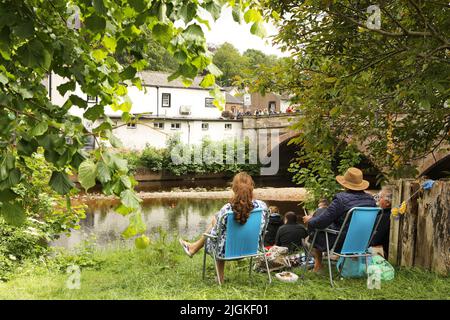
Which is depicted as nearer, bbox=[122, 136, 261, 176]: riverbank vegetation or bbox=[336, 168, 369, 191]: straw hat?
bbox=[336, 168, 369, 191]: straw hat

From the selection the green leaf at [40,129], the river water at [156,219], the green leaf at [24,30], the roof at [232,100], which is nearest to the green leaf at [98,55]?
the green leaf at [24,30]

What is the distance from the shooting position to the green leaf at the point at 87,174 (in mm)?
2090

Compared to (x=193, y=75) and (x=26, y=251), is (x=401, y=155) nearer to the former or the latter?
(x=193, y=75)

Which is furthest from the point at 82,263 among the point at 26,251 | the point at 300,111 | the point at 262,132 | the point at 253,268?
the point at 262,132

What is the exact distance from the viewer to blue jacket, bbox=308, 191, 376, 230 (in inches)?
193

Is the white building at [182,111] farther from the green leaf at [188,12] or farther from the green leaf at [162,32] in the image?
the green leaf at [188,12]

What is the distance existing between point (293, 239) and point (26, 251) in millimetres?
3977

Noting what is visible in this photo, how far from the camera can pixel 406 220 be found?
533 centimetres

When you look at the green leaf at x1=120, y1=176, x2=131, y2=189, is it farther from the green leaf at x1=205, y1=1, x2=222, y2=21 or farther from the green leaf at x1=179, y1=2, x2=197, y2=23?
the green leaf at x1=205, y1=1, x2=222, y2=21

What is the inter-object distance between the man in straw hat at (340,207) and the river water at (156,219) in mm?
6805

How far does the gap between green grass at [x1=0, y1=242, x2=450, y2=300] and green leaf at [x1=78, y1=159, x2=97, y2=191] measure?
2108mm

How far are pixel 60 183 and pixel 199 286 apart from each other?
2.68 meters

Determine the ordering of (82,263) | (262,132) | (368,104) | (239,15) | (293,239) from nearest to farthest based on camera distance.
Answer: (239,15), (368,104), (293,239), (82,263), (262,132)

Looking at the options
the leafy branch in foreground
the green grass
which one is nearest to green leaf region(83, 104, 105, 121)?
the leafy branch in foreground
